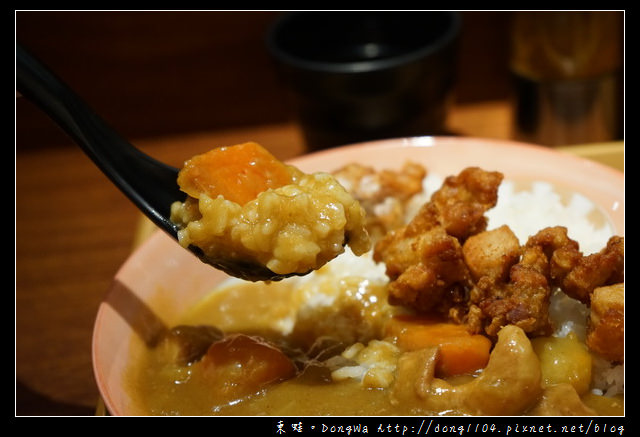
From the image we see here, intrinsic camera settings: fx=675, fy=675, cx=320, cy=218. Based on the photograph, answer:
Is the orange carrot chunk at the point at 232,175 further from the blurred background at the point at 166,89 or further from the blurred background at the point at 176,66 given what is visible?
the blurred background at the point at 176,66

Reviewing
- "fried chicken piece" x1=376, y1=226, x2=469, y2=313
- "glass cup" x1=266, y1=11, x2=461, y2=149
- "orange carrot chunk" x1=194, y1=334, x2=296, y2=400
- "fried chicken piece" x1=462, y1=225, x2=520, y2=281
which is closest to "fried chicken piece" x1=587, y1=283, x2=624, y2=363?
"fried chicken piece" x1=462, y1=225, x2=520, y2=281

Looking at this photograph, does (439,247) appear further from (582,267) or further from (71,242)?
(71,242)

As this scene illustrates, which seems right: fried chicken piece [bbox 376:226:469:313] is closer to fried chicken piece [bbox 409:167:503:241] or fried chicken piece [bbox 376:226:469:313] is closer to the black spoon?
fried chicken piece [bbox 409:167:503:241]

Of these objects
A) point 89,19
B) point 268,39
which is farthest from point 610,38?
point 89,19

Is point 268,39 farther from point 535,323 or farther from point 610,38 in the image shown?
point 535,323

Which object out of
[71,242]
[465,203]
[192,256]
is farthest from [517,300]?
[71,242]
